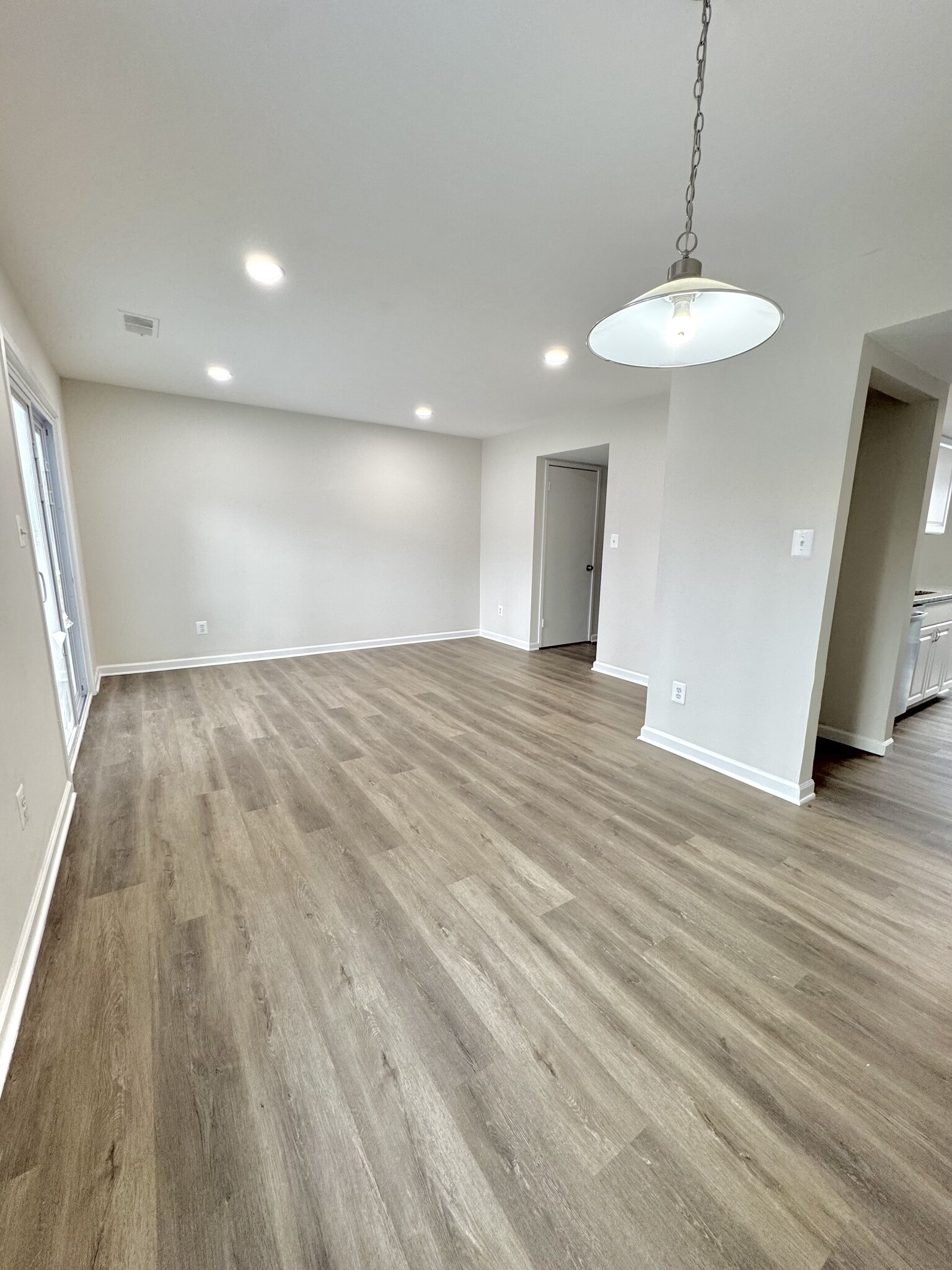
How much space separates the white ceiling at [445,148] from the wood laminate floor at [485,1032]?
102 inches

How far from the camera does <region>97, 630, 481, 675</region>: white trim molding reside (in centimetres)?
466

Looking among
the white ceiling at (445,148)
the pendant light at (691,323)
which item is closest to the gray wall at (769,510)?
the white ceiling at (445,148)

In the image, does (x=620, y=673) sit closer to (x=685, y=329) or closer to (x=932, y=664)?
(x=932, y=664)

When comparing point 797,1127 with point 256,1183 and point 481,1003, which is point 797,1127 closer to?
point 481,1003

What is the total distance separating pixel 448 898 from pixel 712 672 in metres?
2.03

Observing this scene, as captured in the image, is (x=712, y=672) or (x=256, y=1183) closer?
(x=256, y=1183)

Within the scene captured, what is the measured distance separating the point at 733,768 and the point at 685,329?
245 centimetres

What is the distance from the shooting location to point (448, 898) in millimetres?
1884

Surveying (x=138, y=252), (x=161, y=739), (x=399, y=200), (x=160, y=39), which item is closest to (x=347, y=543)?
(x=161, y=739)

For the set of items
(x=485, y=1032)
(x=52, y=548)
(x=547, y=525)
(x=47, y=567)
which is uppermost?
(x=547, y=525)

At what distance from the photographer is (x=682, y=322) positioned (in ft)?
4.25

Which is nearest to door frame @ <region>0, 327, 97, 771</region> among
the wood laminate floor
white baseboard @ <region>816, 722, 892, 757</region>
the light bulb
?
the wood laminate floor

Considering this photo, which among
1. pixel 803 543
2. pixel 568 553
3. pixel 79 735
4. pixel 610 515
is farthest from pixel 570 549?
pixel 79 735

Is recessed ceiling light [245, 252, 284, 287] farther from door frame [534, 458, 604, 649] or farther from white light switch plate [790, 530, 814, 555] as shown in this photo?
door frame [534, 458, 604, 649]
